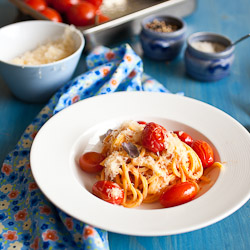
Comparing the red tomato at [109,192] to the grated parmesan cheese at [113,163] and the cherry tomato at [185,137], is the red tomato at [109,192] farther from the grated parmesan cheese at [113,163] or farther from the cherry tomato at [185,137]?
the cherry tomato at [185,137]

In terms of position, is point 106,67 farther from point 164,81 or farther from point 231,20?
point 231,20

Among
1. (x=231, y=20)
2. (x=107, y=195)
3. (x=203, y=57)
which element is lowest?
(x=231, y=20)

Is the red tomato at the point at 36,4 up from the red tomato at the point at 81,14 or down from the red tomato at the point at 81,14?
up

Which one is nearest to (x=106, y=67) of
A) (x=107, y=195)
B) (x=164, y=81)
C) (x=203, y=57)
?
(x=164, y=81)

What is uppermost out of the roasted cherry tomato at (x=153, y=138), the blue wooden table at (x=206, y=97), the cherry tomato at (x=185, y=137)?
the roasted cherry tomato at (x=153, y=138)

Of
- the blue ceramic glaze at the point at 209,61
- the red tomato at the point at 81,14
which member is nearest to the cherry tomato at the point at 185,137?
the blue ceramic glaze at the point at 209,61

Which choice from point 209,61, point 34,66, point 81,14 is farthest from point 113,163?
point 81,14
